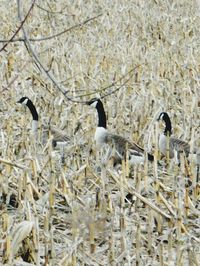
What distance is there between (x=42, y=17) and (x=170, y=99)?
4.65 metres

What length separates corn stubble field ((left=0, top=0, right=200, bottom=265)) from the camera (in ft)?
13.0

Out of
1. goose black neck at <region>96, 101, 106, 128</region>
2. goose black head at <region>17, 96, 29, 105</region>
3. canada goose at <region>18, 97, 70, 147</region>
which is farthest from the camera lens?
goose black head at <region>17, 96, 29, 105</region>

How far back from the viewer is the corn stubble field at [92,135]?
13.0 feet

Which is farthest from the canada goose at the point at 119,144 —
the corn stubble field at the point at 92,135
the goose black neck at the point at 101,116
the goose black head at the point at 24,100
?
the goose black head at the point at 24,100

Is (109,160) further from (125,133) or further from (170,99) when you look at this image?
(170,99)

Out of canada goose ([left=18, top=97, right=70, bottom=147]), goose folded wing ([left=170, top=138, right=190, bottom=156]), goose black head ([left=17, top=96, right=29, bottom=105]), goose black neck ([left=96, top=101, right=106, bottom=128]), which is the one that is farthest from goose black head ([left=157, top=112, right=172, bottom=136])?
goose black head ([left=17, top=96, right=29, bottom=105])

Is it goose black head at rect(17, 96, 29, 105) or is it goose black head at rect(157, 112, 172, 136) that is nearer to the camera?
goose black head at rect(157, 112, 172, 136)

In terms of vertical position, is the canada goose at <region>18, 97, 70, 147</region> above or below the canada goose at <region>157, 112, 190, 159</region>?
above

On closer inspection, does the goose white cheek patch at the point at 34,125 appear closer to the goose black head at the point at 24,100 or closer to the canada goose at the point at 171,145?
the goose black head at the point at 24,100

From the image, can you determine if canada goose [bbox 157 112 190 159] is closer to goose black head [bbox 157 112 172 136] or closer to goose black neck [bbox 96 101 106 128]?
goose black head [bbox 157 112 172 136]

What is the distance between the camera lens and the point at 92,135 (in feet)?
20.9

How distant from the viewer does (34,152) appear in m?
5.57

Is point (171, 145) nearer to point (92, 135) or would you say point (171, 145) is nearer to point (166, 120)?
point (166, 120)

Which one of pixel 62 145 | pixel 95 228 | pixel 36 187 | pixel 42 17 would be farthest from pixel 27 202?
pixel 42 17
